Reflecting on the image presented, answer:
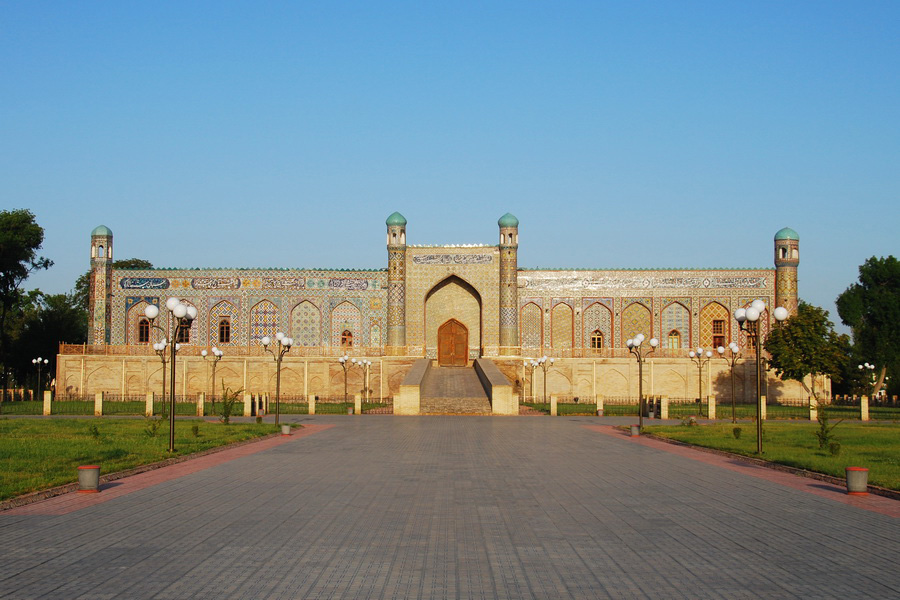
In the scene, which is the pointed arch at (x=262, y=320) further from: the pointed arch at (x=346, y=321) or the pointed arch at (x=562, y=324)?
the pointed arch at (x=562, y=324)

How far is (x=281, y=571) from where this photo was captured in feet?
19.7

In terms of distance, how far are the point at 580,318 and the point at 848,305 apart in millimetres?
19353

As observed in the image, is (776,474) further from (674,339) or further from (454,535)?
(674,339)

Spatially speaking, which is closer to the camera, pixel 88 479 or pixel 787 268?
pixel 88 479

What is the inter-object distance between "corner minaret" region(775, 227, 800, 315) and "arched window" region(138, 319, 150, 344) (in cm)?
2683

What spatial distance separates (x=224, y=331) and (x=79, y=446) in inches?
956

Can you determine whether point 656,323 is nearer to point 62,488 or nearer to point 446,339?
point 446,339

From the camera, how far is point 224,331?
38219 mm

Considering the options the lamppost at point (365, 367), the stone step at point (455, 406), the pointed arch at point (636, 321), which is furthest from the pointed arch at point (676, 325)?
the lamppost at point (365, 367)

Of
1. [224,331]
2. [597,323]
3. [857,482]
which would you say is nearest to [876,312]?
[597,323]

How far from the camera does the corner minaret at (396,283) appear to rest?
3734cm

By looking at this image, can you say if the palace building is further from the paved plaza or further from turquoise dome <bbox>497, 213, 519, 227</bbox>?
the paved plaza

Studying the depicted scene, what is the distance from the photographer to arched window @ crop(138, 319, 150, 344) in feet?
124

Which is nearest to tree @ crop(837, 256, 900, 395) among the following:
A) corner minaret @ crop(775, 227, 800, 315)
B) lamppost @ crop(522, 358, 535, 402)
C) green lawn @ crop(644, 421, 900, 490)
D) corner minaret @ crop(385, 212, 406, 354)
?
corner minaret @ crop(775, 227, 800, 315)
